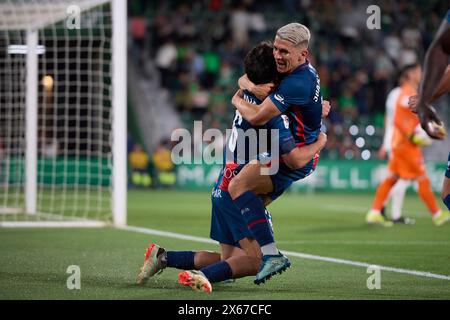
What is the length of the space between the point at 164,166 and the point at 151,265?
1588 centimetres

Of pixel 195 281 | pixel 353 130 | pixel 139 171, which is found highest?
pixel 353 130

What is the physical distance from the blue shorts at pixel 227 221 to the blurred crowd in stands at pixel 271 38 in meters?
16.2

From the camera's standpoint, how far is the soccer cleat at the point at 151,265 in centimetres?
676

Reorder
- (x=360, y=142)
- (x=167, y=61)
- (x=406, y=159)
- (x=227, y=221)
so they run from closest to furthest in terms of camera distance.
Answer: (x=227, y=221) → (x=406, y=159) → (x=360, y=142) → (x=167, y=61)

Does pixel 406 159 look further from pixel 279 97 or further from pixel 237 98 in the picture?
pixel 279 97

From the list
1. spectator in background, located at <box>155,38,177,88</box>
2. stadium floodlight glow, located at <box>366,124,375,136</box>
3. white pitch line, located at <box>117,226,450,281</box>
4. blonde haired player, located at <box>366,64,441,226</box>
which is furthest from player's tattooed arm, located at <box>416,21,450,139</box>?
spectator in background, located at <box>155,38,177,88</box>

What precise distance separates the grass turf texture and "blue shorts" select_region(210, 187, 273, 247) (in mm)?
381

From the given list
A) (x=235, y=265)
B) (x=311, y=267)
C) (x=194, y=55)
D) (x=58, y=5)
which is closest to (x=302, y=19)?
(x=194, y=55)

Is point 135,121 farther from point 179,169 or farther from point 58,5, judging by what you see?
point 58,5

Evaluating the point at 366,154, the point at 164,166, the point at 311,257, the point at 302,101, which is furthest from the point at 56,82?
the point at 366,154

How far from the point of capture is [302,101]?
6270 mm

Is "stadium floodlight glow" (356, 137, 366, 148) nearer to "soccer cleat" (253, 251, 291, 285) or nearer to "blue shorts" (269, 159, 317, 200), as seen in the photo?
"blue shorts" (269, 159, 317, 200)

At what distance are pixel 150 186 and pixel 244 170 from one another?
16552mm
